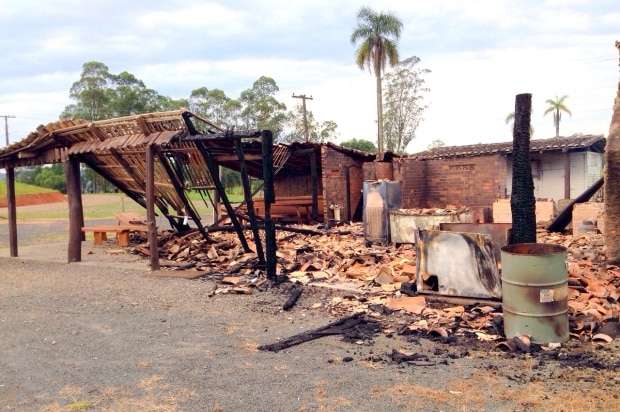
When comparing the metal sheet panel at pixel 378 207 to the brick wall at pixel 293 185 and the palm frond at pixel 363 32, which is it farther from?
the palm frond at pixel 363 32

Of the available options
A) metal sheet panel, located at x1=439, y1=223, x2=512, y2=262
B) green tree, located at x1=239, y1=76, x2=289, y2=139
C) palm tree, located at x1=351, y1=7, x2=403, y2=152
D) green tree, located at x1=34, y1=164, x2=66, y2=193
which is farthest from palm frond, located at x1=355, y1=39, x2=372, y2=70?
green tree, located at x1=34, y1=164, x2=66, y2=193

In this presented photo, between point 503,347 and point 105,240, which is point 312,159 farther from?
point 503,347

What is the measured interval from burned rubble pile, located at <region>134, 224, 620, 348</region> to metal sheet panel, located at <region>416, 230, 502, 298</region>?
20cm

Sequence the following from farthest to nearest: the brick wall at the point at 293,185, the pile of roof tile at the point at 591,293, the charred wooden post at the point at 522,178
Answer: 1. the brick wall at the point at 293,185
2. the charred wooden post at the point at 522,178
3. the pile of roof tile at the point at 591,293

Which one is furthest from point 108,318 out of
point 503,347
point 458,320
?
point 503,347

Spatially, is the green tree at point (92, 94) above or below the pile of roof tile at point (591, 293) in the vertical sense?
above

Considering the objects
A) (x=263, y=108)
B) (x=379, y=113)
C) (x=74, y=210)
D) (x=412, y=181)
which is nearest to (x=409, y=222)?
(x=412, y=181)

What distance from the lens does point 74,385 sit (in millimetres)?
4566

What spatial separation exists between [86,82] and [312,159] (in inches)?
1580

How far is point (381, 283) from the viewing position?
309 inches

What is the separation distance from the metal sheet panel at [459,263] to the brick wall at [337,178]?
32.1ft

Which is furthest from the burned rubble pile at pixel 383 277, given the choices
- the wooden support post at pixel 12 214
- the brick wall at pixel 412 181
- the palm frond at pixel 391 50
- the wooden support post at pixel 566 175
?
the palm frond at pixel 391 50

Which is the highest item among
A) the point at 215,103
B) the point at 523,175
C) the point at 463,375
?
the point at 215,103

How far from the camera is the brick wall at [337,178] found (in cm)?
1650
